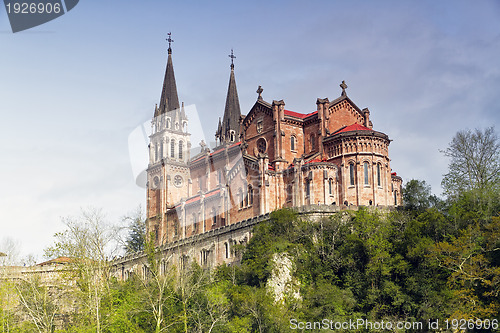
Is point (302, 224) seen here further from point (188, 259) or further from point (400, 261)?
point (188, 259)

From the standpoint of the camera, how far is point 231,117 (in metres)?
105

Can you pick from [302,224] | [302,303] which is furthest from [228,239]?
[302,303]

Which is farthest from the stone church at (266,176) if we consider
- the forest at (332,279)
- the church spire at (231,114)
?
the church spire at (231,114)

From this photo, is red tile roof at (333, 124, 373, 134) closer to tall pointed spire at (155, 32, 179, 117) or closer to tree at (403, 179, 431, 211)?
tree at (403, 179, 431, 211)

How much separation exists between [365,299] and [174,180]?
131ft

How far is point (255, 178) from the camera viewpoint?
7256 centimetres

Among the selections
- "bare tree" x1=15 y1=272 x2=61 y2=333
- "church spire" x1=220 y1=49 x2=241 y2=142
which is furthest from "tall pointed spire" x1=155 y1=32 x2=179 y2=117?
"bare tree" x1=15 y1=272 x2=61 y2=333

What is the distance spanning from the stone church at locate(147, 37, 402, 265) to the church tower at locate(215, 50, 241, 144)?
11.5 meters

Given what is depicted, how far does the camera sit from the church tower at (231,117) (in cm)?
10259

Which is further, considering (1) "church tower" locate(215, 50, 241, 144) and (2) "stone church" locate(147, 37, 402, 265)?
(1) "church tower" locate(215, 50, 241, 144)

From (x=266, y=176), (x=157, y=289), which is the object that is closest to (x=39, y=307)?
(x=157, y=289)

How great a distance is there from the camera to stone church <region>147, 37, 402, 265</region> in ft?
221

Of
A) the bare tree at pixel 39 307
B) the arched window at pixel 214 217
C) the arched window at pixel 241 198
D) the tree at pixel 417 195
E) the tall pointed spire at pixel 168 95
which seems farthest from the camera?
the tall pointed spire at pixel 168 95

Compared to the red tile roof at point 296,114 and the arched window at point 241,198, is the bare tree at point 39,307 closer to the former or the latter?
the arched window at point 241,198
